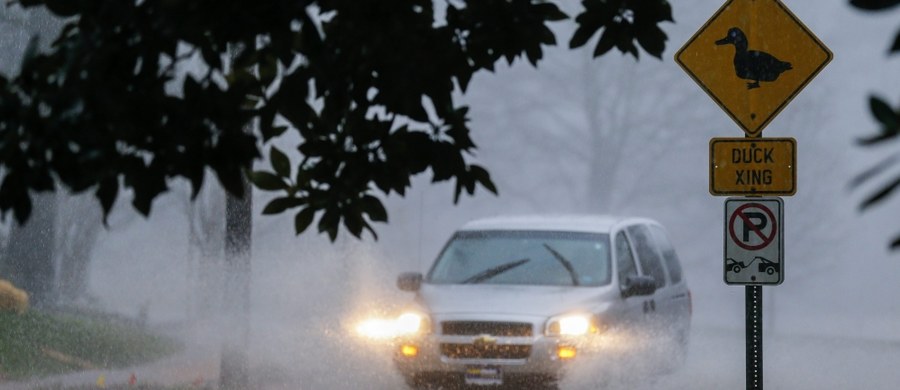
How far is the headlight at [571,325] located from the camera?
43.4ft

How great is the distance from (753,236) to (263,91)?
487cm

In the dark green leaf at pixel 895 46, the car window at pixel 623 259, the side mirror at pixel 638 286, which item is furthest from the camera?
the car window at pixel 623 259

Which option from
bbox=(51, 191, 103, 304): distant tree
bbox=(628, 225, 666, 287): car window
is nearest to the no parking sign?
bbox=(628, 225, 666, 287): car window

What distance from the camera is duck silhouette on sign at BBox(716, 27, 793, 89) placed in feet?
33.1

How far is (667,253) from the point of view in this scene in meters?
16.5

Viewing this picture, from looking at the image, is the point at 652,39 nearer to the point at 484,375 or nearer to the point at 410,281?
the point at 484,375

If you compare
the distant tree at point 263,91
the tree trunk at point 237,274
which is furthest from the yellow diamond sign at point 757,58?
the tree trunk at point 237,274

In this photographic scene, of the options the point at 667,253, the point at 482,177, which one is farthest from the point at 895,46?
the point at 667,253

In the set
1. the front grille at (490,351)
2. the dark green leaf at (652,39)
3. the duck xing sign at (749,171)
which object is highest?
the duck xing sign at (749,171)

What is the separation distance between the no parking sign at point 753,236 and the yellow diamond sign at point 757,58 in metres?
0.42

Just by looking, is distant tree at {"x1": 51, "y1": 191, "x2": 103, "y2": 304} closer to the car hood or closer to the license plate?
the car hood

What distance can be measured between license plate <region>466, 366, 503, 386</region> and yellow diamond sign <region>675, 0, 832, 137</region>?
3.67 metres

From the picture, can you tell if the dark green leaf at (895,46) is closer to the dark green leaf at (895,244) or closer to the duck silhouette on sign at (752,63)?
the dark green leaf at (895,244)

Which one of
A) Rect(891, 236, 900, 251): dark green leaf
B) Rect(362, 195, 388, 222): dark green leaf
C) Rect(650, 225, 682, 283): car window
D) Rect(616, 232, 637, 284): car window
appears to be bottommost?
Rect(891, 236, 900, 251): dark green leaf
